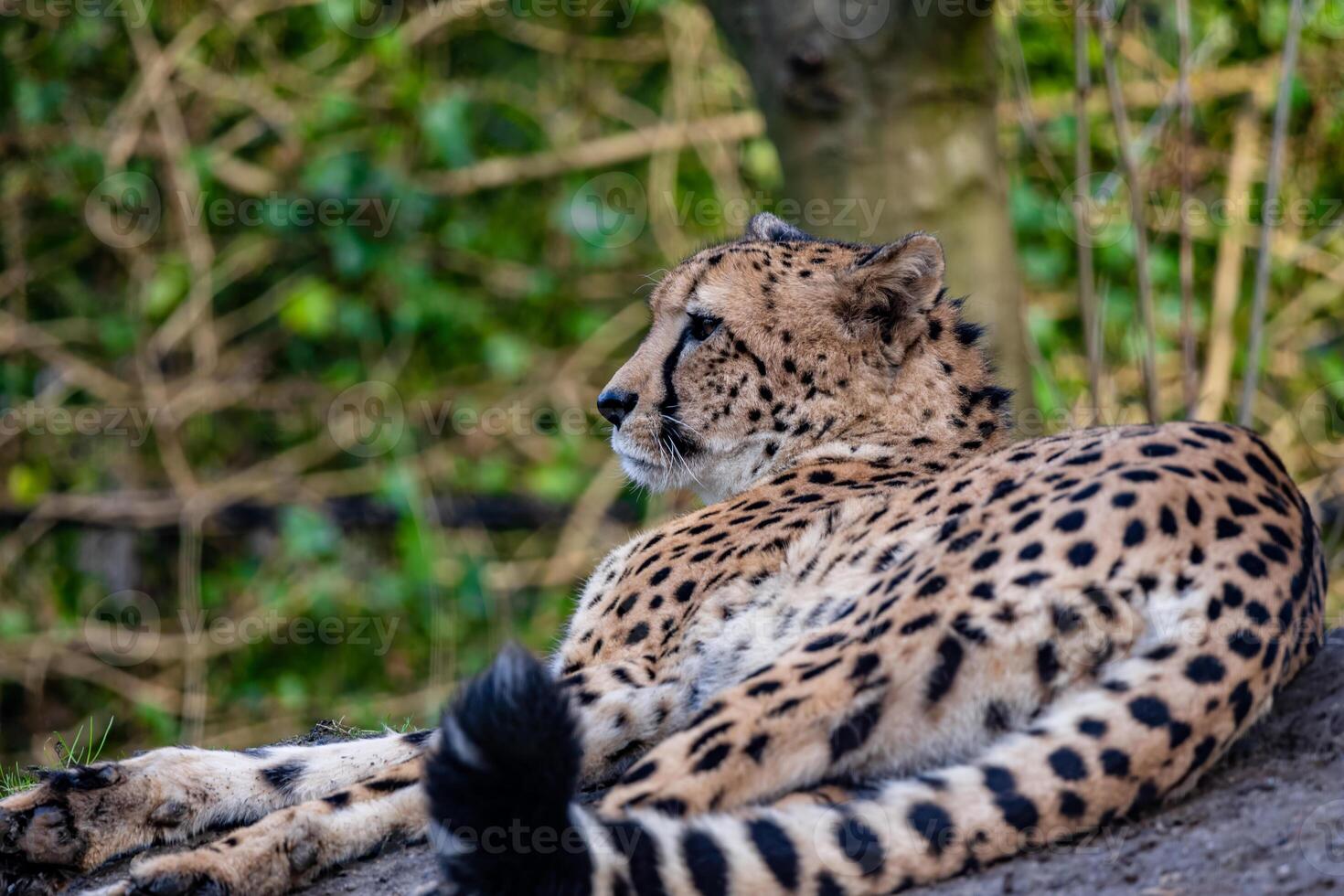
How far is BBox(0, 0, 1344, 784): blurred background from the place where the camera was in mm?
7297

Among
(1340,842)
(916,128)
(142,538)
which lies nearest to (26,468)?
(142,538)

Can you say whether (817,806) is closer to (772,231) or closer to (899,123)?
(772,231)

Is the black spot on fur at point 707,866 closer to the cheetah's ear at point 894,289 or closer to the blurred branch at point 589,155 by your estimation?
the cheetah's ear at point 894,289

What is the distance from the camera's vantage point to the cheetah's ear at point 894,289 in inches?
138

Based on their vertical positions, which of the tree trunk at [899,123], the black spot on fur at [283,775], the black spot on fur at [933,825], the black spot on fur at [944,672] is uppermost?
the tree trunk at [899,123]

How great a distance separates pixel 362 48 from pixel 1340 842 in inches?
255

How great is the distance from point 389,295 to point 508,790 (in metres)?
5.72

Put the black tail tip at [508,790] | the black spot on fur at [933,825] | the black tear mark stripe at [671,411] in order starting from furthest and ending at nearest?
the black tear mark stripe at [671,411], the black spot on fur at [933,825], the black tail tip at [508,790]

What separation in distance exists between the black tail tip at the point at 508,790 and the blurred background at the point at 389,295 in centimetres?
470

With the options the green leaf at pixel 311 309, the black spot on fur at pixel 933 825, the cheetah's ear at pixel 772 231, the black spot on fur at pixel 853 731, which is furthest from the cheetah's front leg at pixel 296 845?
the green leaf at pixel 311 309

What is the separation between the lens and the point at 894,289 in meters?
3.57

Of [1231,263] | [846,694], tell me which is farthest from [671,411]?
[1231,263]

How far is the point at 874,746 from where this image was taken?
7.86ft

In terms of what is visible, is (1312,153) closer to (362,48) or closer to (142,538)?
(362,48)
